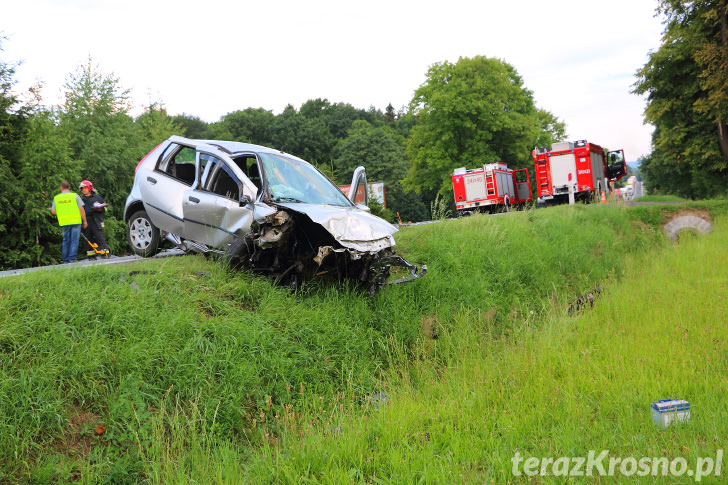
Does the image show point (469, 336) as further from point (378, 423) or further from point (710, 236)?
point (710, 236)

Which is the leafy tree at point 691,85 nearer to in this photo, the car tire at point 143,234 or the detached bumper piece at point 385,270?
the detached bumper piece at point 385,270

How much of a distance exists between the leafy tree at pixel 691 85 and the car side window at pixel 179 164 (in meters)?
18.1

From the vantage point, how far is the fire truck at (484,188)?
83.1 feet

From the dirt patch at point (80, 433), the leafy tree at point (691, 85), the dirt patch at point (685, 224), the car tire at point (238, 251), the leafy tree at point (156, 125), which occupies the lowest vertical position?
the dirt patch at point (80, 433)

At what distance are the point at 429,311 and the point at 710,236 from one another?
1058 centimetres

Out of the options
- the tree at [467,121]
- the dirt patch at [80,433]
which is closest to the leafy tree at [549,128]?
the tree at [467,121]

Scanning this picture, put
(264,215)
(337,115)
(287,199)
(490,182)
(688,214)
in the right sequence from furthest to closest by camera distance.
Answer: (337,115)
(490,182)
(688,214)
(287,199)
(264,215)

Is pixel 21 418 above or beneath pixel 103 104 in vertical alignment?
beneath

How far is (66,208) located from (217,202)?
6130 mm

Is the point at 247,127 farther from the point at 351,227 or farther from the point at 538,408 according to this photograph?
the point at 538,408

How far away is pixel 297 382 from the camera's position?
17.5 ft

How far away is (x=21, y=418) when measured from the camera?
381 centimetres

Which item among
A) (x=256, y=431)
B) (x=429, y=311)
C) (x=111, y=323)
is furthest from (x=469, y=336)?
(x=111, y=323)

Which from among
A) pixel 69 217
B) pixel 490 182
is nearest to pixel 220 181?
pixel 69 217
